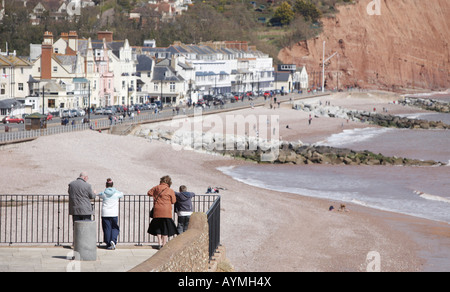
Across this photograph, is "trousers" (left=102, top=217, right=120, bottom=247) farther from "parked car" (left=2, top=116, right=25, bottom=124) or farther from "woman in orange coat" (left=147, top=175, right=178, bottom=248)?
"parked car" (left=2, top=116, right=25, bottom=124)

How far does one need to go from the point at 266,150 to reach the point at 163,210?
35.9m

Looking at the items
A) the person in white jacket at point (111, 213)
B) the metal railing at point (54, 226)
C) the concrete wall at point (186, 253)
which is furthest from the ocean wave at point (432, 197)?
the concrete wall at point (186, 253)

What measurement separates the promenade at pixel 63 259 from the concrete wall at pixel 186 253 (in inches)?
40.1

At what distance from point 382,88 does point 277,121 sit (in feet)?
276

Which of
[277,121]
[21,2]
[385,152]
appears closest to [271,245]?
[385,152]

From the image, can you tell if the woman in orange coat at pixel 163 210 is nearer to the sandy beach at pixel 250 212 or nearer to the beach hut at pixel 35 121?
the sandy beach at pixel 250 212

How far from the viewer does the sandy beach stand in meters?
21.1

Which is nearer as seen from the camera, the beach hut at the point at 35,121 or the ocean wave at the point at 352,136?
the beach hut at the point at 35,121

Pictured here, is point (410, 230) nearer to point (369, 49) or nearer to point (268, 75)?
point (268, 75)

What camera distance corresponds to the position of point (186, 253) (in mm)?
10352

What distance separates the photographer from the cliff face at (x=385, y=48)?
144 metres

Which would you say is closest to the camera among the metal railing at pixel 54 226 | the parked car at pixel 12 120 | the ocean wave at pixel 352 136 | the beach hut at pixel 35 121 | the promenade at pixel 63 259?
the promenade at pixel 63 259

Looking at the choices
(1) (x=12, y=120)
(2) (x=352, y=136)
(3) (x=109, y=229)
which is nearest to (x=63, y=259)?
(3) (x=109, y=229)

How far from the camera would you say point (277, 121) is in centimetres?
7106
